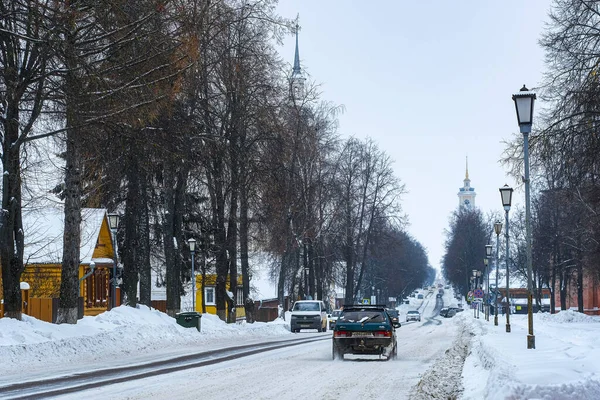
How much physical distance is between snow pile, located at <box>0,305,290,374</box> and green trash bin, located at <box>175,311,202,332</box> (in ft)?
0.93

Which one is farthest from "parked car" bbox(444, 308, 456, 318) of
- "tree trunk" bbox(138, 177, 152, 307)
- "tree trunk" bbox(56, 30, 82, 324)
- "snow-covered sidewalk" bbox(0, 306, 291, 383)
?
"tree trunk" bbox(56, 30, 82, 324)

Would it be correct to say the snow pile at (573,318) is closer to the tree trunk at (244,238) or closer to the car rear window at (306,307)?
the car rear window at (306,307)

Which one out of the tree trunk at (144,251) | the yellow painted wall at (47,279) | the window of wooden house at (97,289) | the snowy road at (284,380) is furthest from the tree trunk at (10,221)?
the window of wooden house at (97,289)

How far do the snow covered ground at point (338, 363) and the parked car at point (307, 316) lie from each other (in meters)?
15.0

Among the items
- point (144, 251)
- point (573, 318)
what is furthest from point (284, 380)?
point (573, 318)

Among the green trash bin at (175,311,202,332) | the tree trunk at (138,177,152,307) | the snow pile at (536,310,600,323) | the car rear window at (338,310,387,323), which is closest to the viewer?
the car rear window at (338,310,387,323)

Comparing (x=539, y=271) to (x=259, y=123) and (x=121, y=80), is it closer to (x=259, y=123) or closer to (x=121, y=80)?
(x=259, y=123)

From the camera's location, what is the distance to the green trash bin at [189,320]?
34719 millimetres

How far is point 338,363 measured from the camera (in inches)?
830

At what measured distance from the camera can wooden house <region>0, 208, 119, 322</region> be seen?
157 ft

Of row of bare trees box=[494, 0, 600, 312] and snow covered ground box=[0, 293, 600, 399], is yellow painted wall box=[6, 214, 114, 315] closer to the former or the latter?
snow covered ground box=[0, 293, 600, 399]

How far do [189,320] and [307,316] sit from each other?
16882 millimetres

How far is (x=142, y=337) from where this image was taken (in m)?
27.6

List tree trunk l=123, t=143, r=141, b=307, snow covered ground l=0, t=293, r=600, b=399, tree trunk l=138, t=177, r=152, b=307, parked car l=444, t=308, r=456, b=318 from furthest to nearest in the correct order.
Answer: parked car l=444, t=308, r=456, b=318
tree trunk l=138, t=177, r=152, b=307
tree trunk l=123, t=143, r=141, b=307
snow covered ground l=0, t=293, r=600, b=399
